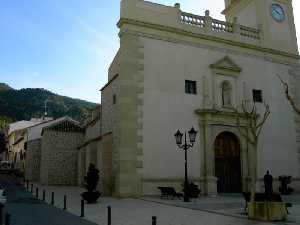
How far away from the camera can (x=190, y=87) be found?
66.8 ft

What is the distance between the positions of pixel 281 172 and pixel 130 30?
40.4 feet

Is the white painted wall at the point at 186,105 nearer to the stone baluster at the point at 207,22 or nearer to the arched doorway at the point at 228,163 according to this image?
the stone baluster at the point at 207,22

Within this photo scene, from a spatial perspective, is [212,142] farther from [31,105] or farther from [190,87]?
[31,105]

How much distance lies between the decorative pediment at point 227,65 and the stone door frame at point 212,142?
270 centimetres

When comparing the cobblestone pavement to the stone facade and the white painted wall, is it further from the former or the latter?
the stone facade

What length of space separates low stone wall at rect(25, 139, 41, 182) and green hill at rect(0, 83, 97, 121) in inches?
1371

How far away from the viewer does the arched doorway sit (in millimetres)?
20422

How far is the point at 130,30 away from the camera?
63.5 ft

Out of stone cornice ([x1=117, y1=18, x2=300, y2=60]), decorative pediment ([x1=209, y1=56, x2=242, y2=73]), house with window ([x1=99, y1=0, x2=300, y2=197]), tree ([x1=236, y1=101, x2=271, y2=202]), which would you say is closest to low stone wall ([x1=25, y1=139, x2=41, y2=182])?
house with window ([x1=99, y1=0, x2=300, y2=197])

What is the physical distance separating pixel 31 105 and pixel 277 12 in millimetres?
68062

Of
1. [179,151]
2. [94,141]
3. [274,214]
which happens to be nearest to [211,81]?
A: [179,151]

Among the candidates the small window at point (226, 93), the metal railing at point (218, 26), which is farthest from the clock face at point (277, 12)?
the small window at point (226, 93)

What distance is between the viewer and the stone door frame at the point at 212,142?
19.1 metres

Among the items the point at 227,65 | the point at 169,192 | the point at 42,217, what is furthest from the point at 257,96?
the point at 42,217
